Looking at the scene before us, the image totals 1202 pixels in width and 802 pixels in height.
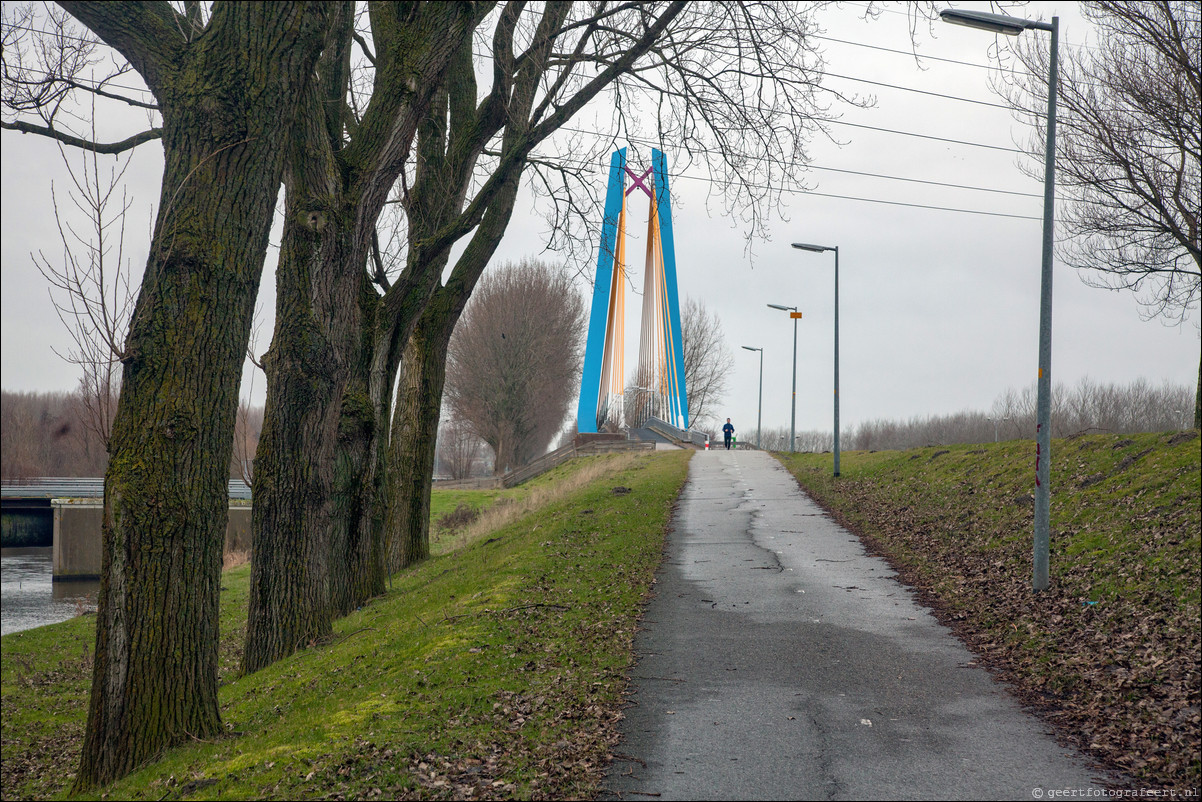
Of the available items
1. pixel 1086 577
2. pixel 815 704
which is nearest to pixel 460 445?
pixel 1086 577

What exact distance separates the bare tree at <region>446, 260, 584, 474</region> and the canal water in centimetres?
1996

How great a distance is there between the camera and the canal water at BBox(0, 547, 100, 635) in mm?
24594

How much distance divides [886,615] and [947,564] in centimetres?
293

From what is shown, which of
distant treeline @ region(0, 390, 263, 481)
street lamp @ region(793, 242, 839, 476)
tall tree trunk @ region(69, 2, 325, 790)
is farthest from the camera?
distant treeline @ region(0, 390, 263, 481)

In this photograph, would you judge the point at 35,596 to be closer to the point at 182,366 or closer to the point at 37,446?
the point at 182,366

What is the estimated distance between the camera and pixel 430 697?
6.58 metres

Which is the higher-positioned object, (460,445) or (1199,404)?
(1199,404)

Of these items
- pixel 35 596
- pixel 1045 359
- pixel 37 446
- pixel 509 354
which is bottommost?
pixel 35 596

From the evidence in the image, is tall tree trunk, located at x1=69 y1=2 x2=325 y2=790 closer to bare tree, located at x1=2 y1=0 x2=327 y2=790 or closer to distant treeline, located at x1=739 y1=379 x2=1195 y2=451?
bare tree, located at x1=2 y1=0 x2=327 y2=790

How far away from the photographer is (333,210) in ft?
28.6

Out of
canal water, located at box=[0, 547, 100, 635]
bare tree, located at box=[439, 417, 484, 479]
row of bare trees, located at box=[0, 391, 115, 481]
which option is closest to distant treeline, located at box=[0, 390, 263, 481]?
row of bare trees, located at box=[0, 391, 115, 481]

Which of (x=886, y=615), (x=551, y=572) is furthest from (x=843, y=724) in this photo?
(x=551, y=572)

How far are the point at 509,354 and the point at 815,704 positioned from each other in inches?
1587

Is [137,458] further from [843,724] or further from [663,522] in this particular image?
[663,522]
